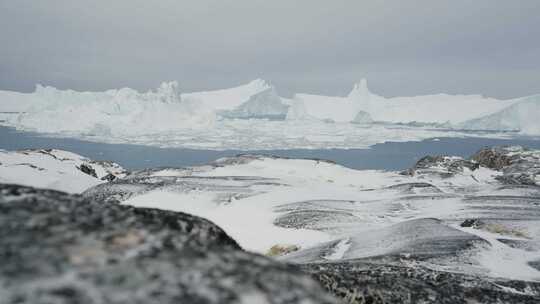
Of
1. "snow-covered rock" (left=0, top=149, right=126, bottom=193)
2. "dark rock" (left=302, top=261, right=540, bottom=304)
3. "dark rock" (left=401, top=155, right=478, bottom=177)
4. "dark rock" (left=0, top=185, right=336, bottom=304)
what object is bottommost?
"dark rock" (left=401, top=155, right=478, bottom=177)

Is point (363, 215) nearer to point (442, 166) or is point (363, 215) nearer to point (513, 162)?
point (442, 166)

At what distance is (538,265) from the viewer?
75.6 ft

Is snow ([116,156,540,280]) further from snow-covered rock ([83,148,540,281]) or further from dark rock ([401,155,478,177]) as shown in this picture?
dark rock ([401,155,478,177])

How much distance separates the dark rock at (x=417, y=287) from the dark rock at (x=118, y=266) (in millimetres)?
6225

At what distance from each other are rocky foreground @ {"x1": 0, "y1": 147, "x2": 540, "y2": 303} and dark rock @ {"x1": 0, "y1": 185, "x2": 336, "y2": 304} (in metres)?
0.02

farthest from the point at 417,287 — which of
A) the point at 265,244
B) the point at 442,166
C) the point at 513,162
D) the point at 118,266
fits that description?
the point at 513,162

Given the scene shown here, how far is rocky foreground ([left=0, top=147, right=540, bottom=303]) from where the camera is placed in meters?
4.48

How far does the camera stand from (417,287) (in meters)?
12.4

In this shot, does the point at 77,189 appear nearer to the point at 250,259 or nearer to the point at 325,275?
the point at 325,275

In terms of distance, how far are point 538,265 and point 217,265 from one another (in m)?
23.7

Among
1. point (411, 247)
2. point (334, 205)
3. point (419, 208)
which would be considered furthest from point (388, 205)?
point (411, 247)

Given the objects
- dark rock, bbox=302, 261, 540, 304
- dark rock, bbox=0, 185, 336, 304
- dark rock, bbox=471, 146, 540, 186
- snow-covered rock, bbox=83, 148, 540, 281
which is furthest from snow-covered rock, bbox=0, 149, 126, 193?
dark rock, bbox=471, 146, 540, 186

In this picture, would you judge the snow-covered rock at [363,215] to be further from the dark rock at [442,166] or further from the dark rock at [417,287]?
the dark rock at [442,166]

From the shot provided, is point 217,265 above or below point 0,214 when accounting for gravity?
below
